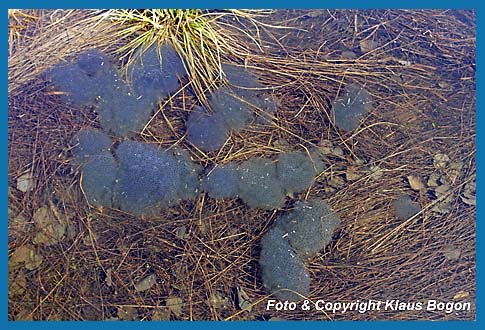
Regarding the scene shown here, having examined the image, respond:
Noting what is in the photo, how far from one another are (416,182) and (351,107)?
50cm

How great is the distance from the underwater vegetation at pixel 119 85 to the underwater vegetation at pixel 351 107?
2.69ft

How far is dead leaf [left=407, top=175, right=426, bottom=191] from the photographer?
7.86ft

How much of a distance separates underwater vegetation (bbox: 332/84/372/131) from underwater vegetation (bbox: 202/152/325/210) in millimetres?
309

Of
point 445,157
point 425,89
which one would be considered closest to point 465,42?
point 425,89

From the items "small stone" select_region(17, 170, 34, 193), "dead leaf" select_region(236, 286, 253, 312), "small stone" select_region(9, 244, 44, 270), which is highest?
"small stone" select_region(17, 170, 34, 193)

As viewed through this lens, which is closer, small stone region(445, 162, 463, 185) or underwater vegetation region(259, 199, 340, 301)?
underwater vegetation region(259, 199, 340, 301)

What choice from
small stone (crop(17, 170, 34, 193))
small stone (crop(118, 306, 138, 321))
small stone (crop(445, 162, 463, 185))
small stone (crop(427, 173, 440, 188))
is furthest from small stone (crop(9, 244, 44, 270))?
small stone (crop(445, 162, 463, 185))

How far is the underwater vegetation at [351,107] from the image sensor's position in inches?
95.0

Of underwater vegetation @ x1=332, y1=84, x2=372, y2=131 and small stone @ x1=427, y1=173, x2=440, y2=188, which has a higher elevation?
underwater vegetation @ x1=332, y1=84, x2=372, y2=131

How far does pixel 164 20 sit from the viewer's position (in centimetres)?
244

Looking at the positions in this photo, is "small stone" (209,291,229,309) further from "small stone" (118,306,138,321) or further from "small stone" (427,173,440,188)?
"small stone" (427,173,440,188)

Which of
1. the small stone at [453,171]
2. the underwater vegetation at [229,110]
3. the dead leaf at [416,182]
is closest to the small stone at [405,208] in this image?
the dead leaf at [416,182]

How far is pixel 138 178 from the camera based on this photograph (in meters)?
2.34

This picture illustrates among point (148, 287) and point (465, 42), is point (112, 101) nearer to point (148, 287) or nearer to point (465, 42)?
point (148, 287)
